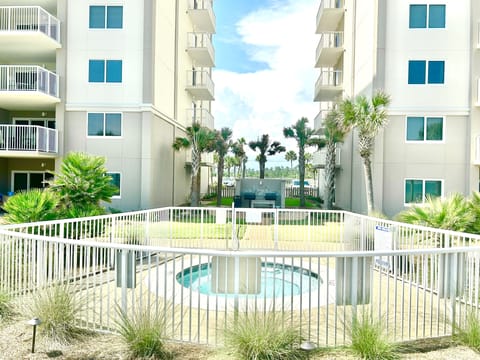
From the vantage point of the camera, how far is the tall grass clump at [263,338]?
4.41 meters

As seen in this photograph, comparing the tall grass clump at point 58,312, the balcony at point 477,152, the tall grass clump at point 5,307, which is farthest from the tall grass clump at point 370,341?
the balcony at point 477,152

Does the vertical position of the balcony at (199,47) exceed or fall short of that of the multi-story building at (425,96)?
it exceeds it

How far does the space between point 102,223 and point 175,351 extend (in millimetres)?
6200

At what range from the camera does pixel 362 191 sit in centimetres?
2055

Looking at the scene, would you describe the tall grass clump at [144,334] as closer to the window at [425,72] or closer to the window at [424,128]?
the window at [424,128]

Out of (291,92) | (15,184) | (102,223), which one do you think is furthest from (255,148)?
(291,92)

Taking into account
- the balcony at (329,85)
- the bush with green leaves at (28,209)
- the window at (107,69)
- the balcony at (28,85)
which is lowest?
the bush with green leaves at (28,209)

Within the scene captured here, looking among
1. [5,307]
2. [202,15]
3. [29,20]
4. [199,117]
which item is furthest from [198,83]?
[5,307]

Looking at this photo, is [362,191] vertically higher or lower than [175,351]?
higher

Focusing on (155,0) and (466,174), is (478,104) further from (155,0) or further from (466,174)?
(155,0)

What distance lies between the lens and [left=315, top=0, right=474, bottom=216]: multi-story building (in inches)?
766

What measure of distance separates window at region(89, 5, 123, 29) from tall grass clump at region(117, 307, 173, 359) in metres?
19.7

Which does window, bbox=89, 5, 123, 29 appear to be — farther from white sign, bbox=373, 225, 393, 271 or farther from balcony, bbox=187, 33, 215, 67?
white sign, bbox=373, 225, 393, 271

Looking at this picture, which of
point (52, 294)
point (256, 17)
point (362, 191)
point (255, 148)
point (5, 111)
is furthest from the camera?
point (256, 17)
